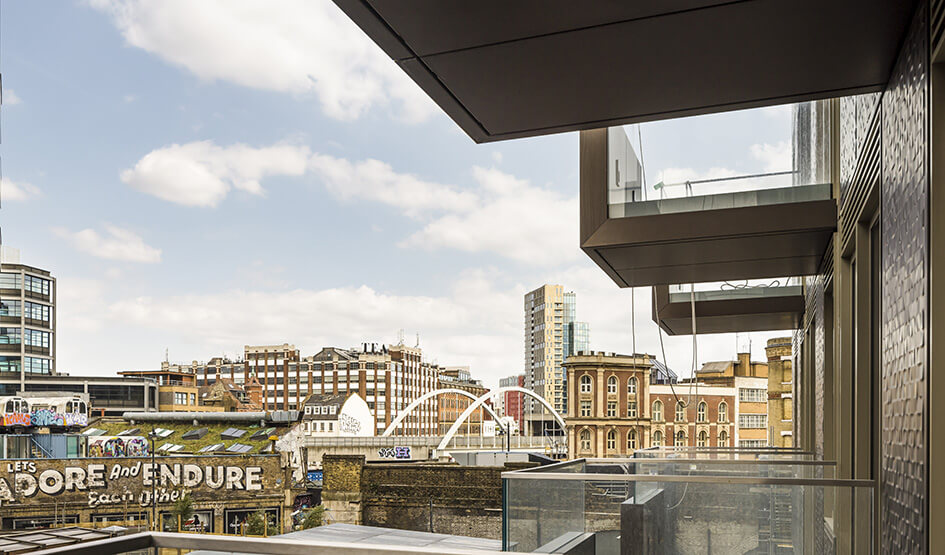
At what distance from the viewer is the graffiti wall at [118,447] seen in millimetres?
46438

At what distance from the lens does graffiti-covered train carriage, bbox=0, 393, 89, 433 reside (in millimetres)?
51500

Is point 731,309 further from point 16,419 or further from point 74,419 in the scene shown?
point 74,419

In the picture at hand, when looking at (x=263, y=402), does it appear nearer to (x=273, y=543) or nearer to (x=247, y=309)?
(x=247, y=309)

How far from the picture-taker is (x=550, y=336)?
12619 cm

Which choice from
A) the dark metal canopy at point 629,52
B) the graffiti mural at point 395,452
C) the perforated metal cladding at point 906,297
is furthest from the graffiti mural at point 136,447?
the perforated metal cladding at point 906,297

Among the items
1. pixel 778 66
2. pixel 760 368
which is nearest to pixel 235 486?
pixel 760 368

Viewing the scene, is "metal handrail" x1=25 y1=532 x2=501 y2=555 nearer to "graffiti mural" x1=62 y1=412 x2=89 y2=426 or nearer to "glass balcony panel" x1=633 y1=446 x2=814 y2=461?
"glass balcony panel" x1=633 y1=446 x2=814 y2=461

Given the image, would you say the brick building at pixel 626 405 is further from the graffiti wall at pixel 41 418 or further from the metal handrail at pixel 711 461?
the metal handrail at pixel 711 461

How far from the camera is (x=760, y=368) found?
57312 millimetres

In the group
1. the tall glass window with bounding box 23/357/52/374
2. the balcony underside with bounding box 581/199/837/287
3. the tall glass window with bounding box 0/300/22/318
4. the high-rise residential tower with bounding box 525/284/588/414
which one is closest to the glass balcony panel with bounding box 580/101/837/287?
the balcony underside with bounding box 581/199/837/287

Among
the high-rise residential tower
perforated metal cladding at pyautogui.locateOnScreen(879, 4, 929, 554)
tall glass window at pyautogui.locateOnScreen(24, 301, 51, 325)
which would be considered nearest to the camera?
perforated metal cladding at pyautogui.locateOnScreen(879, 4, 929, 554)

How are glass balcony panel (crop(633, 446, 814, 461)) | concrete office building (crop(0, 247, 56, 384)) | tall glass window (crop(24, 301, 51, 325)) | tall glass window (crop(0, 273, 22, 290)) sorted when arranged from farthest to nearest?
tall glass window (crop(24, 301, 51, 325)) < concrete office building (crop(0, 247, 56, 384)) < tall glass window (crop(0, 273, 22, 290)) < glass balcony panel (crop(633, 446, 814, 461))

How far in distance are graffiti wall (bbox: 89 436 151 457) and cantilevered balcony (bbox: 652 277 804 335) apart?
42.6 metres

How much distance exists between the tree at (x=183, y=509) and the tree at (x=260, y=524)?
2679mm
